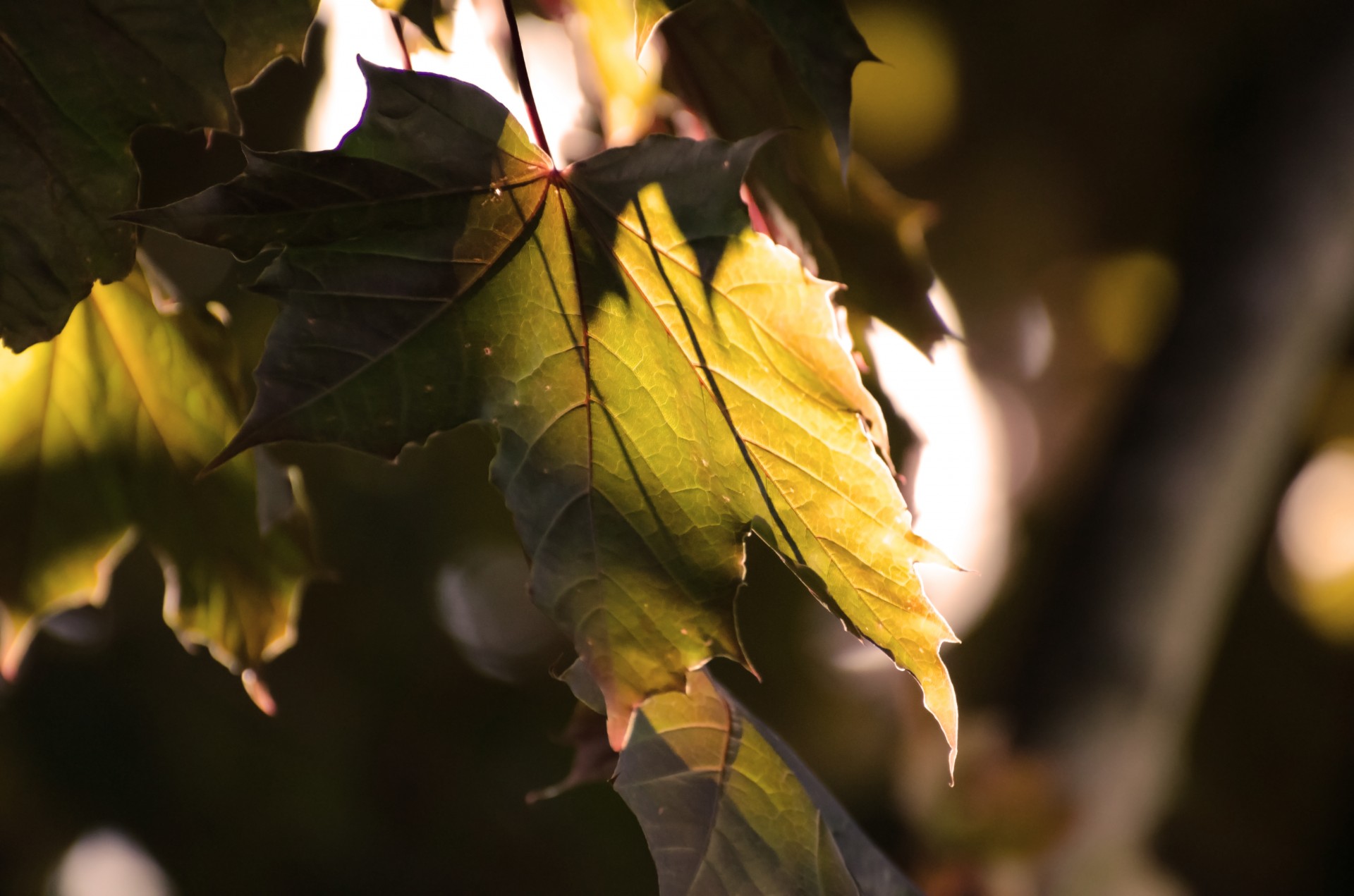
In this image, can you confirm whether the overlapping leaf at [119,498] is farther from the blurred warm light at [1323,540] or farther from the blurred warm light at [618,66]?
the blurred warm light at [1323,540]

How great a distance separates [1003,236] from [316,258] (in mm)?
4414

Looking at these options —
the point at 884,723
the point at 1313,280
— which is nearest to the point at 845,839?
the point at 1313,280

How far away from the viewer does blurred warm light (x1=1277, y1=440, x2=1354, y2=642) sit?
4.36 m

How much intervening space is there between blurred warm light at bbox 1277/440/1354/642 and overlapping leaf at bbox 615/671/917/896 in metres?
4.50

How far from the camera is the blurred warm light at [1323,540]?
14.3ft

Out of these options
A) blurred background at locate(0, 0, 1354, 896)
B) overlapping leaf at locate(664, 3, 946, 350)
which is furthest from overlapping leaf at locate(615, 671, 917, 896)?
blurred background at locate(0, 0, 1354, 896)

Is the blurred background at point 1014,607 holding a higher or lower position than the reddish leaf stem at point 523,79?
lower

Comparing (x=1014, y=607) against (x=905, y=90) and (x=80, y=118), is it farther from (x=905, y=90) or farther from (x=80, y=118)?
(x=80, y=118)

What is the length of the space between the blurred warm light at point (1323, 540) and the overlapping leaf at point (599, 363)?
4573 millimetres

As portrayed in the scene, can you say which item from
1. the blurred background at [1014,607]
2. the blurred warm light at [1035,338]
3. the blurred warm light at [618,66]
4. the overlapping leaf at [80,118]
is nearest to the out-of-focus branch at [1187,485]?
the blurred background at [1014,607]

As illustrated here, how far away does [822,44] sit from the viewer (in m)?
0.52

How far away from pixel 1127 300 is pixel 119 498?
4200 millimetres

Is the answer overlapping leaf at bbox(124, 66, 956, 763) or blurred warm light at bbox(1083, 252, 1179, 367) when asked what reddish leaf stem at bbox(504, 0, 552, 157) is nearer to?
overlapping leaf at bbox(124, 66, 956, 763)

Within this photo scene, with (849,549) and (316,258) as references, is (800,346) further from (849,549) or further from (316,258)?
(316,258)
